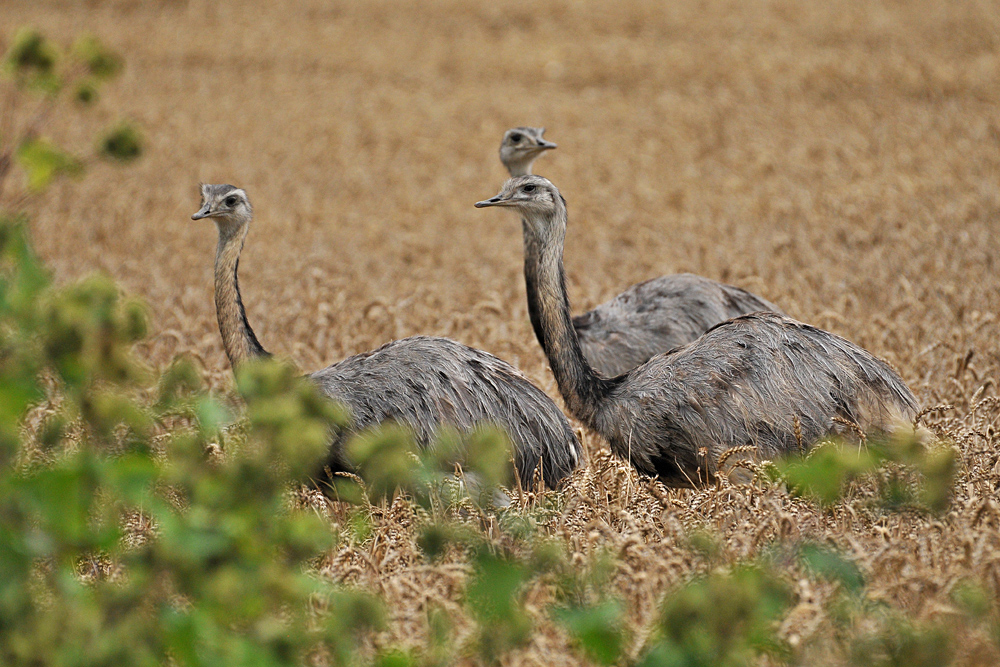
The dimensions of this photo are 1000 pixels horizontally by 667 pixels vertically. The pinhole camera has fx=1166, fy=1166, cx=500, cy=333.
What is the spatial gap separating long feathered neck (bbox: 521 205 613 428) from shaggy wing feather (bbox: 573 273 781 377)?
2.30ft

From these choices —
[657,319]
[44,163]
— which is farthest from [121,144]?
[657,319]

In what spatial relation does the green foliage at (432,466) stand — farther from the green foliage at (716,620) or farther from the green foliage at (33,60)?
the green foliage at (33,60)

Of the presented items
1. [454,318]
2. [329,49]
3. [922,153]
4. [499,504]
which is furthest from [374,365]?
[329,49]

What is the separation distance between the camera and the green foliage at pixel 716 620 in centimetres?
222

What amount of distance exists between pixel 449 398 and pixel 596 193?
7262mm

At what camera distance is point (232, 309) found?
5.50m

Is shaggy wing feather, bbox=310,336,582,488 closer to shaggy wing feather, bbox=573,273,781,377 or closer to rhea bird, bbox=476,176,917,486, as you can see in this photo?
rhea bird, bbox=476,176,917,486

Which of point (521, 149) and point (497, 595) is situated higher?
point (521, 149)

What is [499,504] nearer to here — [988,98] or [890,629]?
[890,629]

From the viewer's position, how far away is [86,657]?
2199mm

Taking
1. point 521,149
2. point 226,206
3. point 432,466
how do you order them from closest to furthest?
point 432,466, point 226,206, point 521,149

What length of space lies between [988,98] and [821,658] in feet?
42.4

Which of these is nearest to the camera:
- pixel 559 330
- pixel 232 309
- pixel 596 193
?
pixel 559 330

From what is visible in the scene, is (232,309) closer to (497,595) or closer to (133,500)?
(133,500)
